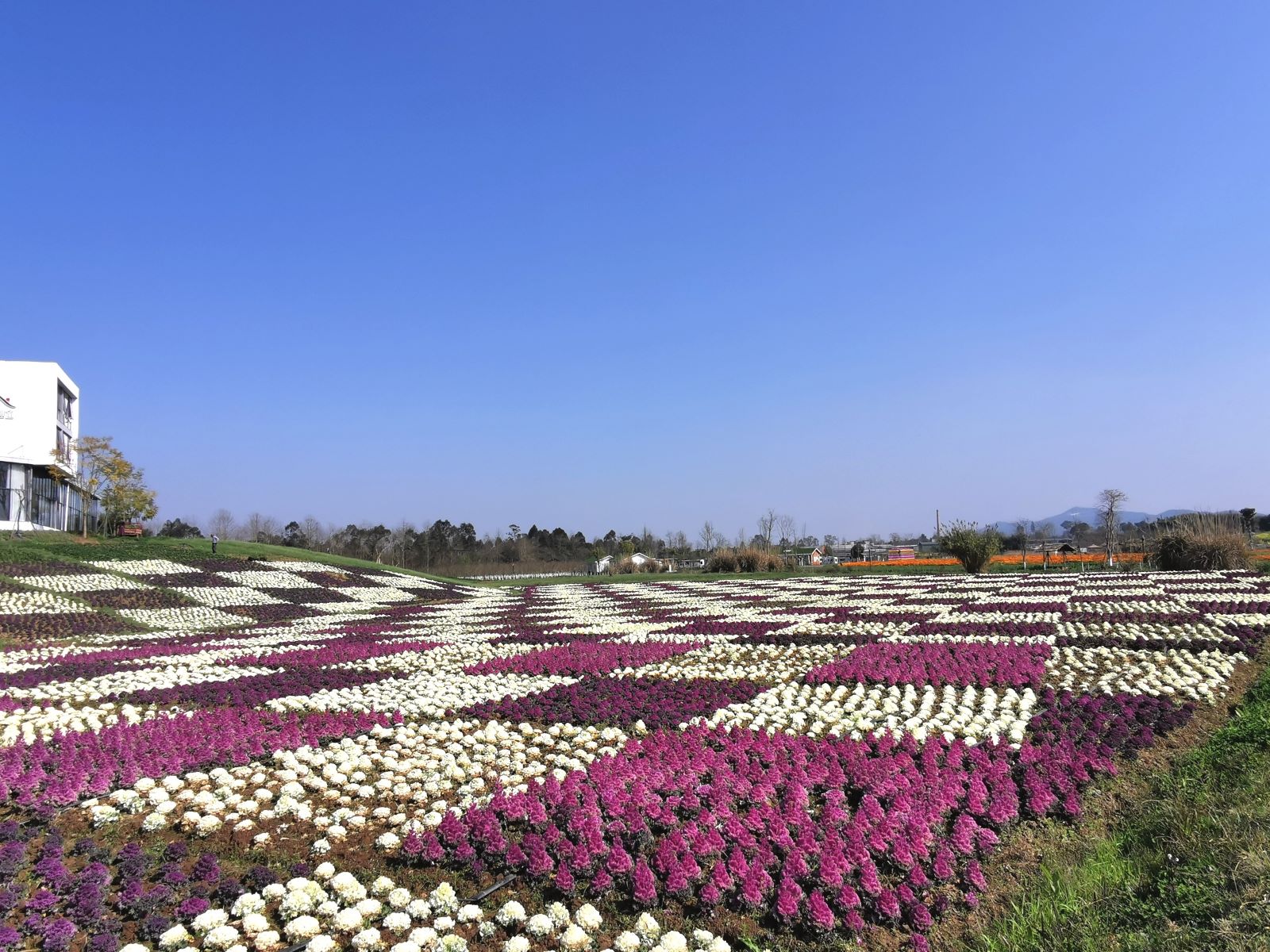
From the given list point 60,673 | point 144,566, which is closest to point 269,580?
point 144,566

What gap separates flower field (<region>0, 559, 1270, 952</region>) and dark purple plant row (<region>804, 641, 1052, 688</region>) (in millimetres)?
71

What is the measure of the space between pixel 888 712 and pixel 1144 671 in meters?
4.06

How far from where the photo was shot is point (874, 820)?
474 centimetres

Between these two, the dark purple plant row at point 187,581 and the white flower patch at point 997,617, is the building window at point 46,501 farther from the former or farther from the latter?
the white flower patch at point 997,617

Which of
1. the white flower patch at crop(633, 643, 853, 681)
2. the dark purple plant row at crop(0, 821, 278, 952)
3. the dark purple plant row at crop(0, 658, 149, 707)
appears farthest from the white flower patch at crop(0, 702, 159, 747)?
the white flower patch at crop(633, 643, 853, 681)

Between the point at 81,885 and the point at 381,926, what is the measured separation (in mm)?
1566

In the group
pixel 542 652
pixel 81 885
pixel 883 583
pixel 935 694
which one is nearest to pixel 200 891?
pixel 81 885

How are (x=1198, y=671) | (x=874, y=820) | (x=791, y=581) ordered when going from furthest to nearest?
(x=791, y=581) → (x=1198, y=671) → (x=874, y=820)

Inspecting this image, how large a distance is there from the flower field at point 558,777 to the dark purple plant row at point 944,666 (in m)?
0.07

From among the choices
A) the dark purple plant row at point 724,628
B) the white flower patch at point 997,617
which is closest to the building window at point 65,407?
the dark purple plant row at point 724,628

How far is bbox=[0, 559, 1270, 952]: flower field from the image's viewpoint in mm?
3811

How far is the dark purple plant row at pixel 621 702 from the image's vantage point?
25.4 ft

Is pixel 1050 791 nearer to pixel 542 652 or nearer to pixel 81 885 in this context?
pixel 81 885

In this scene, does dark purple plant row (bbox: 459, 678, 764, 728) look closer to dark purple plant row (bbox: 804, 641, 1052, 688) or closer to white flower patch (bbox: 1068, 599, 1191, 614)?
dark purple plant row (bbox: 804, 641, 1052, 688)
